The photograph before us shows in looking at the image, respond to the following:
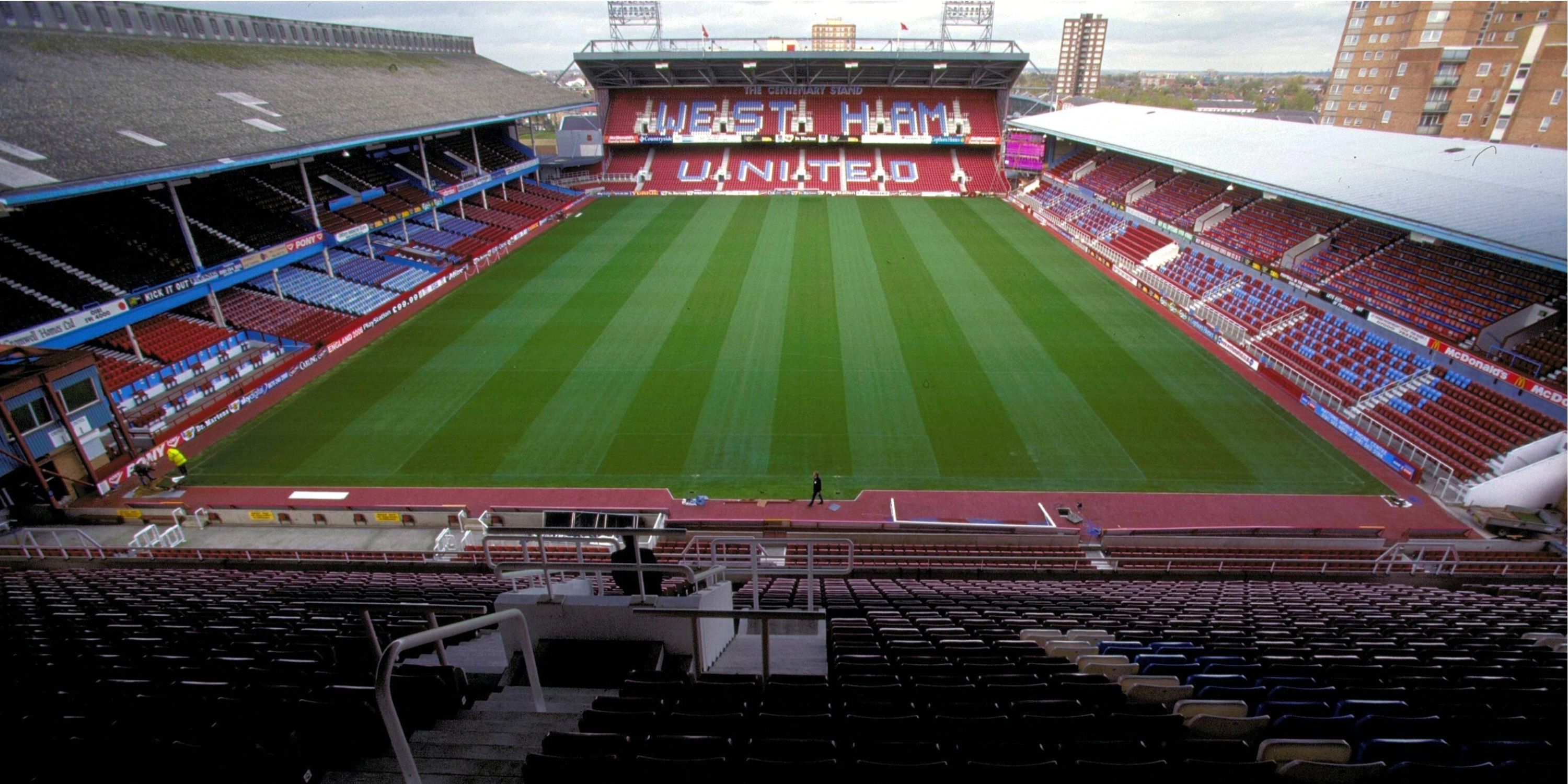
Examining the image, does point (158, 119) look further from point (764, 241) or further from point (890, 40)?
point (890, 40)

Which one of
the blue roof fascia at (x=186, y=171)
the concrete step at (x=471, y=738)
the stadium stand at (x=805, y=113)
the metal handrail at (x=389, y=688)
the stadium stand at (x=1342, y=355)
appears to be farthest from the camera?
the stadium stand at (x=805, y=113)

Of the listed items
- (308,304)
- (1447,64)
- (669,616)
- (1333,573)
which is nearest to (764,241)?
(308,304)

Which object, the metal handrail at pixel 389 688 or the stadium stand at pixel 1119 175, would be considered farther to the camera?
the stadium stand at pixel 1119 175

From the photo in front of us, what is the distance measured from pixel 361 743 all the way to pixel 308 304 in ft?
97.1

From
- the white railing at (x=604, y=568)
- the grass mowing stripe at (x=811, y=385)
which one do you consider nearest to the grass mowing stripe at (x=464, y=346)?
the grass mowing stripe at (x=811, y=385)

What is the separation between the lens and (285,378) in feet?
77.2

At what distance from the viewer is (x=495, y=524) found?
51.1ft

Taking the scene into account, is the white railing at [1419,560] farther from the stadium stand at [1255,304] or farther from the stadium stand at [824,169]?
the stadium stand at [824,169]

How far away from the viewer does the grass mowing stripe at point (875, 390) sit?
61.2 feet

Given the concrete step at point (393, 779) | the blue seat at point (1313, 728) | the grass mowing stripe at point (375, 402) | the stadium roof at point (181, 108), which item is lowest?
the grass mowing stripe at point (375, 402)

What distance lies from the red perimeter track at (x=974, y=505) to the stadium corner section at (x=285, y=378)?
1536 mm

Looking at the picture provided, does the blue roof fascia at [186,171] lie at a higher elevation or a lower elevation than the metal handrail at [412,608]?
higher

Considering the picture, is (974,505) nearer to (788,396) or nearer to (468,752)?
(788,396)

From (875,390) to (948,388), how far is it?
2.43 meters
